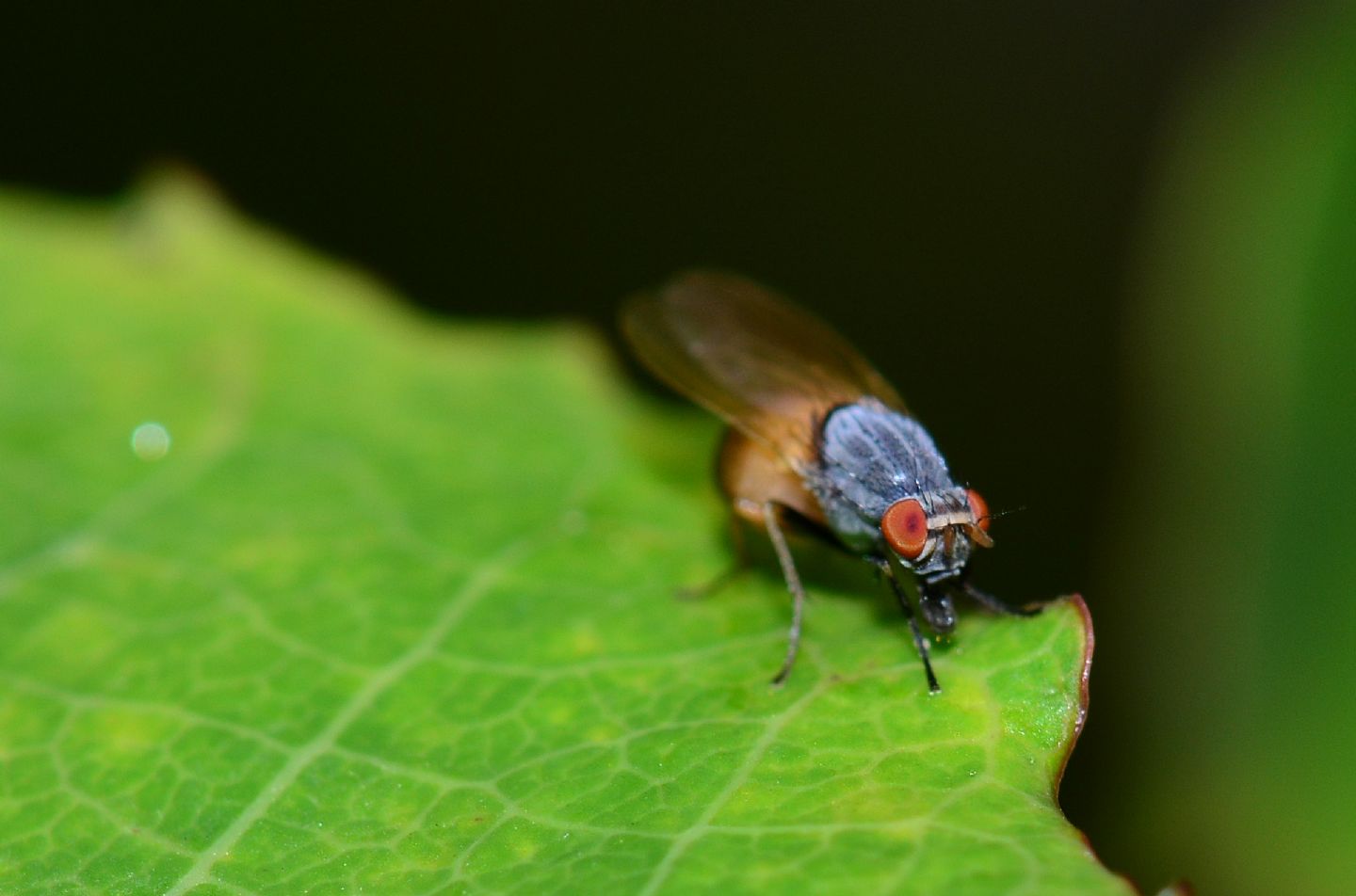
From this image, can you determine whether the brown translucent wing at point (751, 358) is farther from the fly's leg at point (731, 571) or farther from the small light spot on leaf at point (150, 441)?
the small light spot on leaf at point (150, 441)

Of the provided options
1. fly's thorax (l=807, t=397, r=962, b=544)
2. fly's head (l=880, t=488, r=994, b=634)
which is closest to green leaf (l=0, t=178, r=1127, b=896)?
fly's head (l=880, t=488, r=994, b=634)

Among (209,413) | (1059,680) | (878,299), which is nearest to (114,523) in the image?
(209,413)

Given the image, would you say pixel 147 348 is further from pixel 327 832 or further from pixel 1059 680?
pixel 1059 680

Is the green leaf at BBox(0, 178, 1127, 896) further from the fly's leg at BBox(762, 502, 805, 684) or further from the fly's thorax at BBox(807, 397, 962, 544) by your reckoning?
the fly's thorax at BBox(807, 397, 962, 544)

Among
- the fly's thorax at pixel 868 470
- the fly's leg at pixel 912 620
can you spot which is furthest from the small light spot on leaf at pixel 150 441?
the fly's leg at pixel 912 620

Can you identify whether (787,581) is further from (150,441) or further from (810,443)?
(150,441)

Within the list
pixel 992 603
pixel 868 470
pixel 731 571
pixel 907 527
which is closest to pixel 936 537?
pixel 907 527

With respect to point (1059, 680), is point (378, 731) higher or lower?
lower
